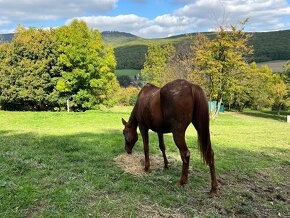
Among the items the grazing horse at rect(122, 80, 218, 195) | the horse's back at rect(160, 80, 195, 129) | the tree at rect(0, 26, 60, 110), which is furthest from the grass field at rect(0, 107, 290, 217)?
the tree at rect(0, 26, 60, 110)

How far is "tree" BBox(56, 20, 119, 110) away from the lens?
95.2 ft

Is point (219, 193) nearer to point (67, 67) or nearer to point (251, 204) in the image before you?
point (251, 204)

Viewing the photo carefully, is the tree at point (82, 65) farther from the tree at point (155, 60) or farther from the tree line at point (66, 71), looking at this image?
the tree at point (155, 60)

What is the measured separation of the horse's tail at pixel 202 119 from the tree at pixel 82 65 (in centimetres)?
2374

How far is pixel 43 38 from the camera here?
30.7 metres

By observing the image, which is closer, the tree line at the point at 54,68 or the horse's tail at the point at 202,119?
the horse's tail at the point at 202,119

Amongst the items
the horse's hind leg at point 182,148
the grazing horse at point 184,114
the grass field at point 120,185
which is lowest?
the grass field at point 120,185

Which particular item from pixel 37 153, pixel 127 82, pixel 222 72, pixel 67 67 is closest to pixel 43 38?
pixel 67 67

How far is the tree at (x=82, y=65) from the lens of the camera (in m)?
29.0

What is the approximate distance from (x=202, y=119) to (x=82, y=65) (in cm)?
2494

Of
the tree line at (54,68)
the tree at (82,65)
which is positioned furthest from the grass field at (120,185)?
the tree line at (54,68)

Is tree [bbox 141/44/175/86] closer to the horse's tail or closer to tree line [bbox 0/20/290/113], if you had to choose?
tree line [bbox 0/20/290/113]

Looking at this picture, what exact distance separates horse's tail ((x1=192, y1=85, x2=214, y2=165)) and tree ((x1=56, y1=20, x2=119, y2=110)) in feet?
77.9

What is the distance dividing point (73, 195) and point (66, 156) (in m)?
3.24
